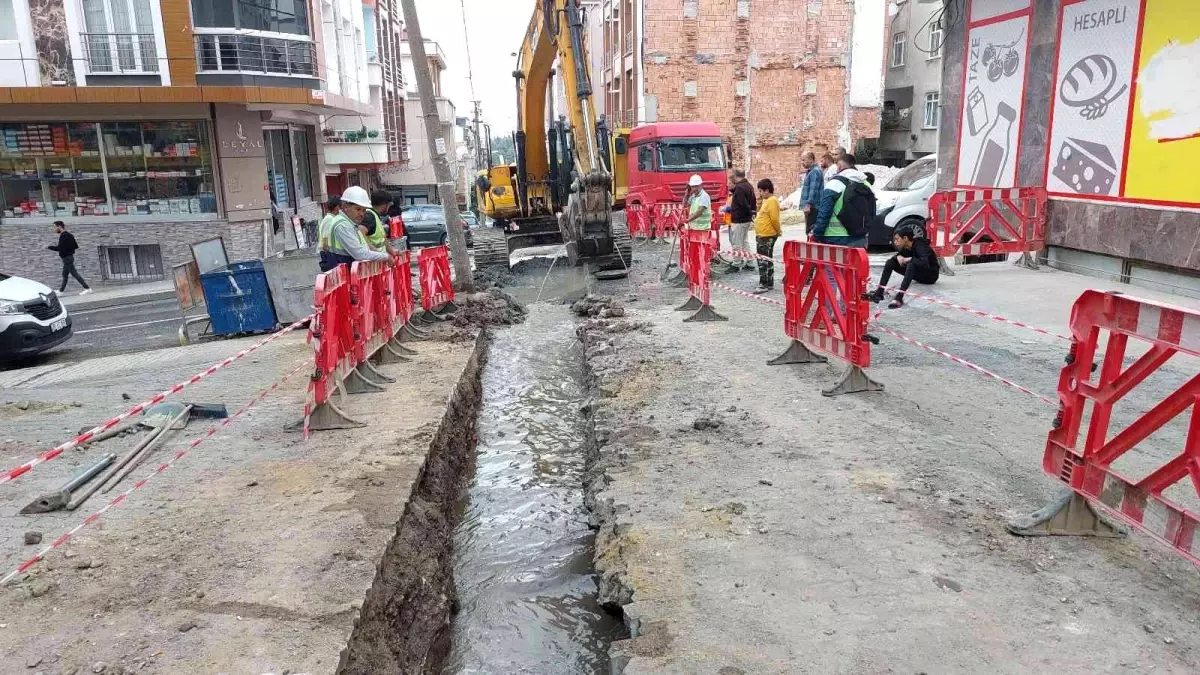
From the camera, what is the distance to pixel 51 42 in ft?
55.4

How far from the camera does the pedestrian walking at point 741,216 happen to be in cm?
1367

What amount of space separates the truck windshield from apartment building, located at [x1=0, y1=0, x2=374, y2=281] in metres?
8.63

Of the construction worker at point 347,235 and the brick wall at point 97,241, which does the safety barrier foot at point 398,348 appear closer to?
the construction worker at point 347,235

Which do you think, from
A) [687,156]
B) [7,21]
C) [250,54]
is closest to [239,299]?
[250,54]

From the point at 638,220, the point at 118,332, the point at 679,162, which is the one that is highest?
the point at 679,162

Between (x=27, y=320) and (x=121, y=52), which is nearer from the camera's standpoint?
(x=27, y=320)

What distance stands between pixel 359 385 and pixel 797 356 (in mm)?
4093

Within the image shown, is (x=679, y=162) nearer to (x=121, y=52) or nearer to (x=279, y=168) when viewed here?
(x=279, y=168)

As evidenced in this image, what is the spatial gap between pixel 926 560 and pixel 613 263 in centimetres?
1151

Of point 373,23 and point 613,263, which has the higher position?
point 373,23

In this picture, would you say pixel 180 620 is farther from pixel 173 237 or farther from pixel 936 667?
pixel 173 237

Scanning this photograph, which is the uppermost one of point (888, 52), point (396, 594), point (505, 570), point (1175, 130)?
point (888, 52)

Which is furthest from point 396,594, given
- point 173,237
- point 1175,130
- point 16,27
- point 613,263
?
point 16,27

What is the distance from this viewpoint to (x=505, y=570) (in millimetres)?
4797
